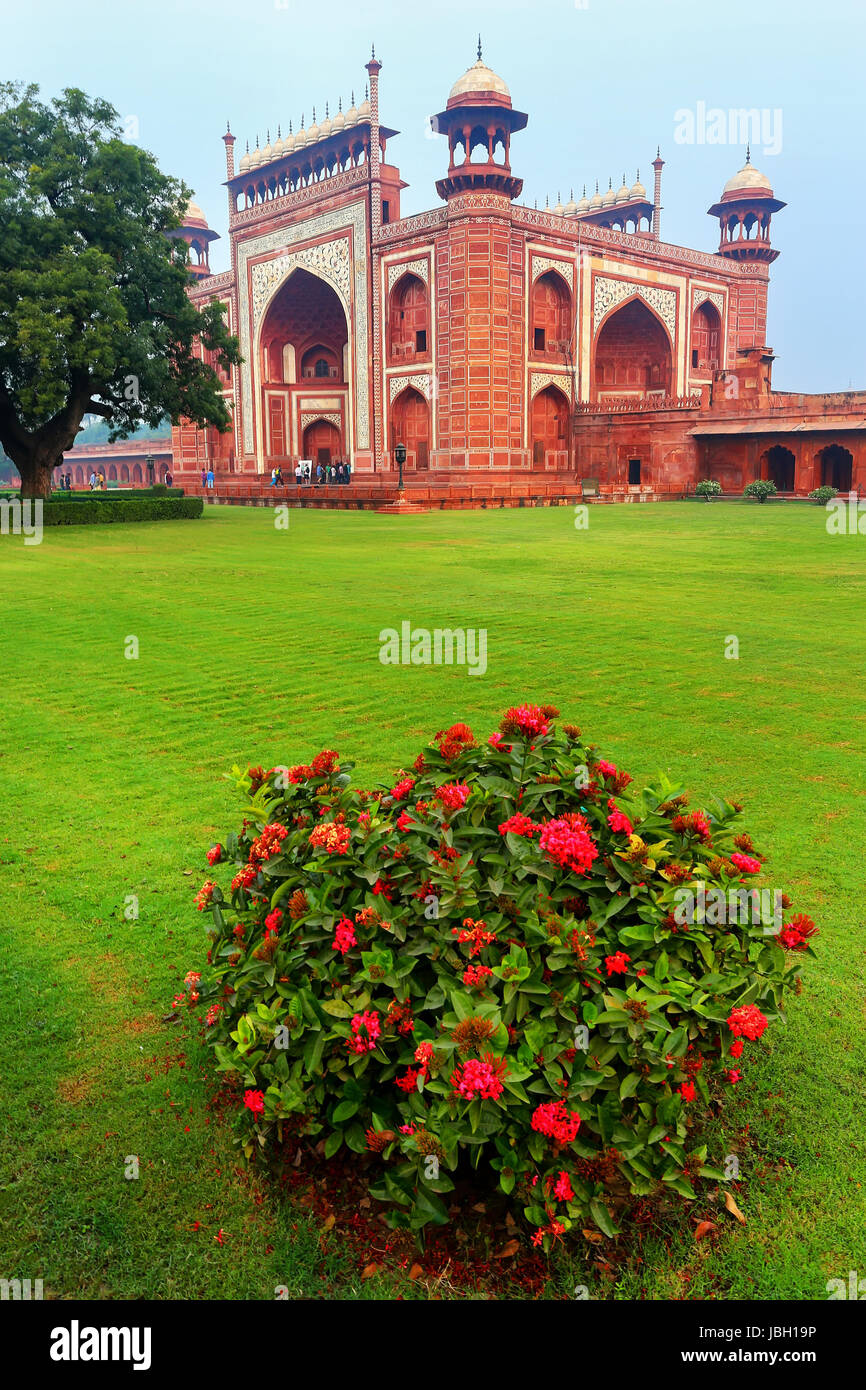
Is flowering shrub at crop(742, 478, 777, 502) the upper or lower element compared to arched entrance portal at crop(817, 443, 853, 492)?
lower

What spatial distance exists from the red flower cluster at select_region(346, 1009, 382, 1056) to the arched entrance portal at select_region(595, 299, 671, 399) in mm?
43104

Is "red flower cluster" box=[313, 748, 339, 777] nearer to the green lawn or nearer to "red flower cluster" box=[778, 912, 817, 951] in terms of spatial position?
the green lawn

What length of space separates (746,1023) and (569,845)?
0.53 meters

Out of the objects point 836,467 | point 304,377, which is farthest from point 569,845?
point 304,377

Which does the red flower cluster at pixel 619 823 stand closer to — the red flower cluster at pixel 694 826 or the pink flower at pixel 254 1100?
the red flower cluster at pixel 694 826

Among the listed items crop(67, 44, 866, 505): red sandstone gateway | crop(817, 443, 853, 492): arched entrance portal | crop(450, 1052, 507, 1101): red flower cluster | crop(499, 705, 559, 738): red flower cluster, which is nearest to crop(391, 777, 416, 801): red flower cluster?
crop(499, 705, 559, 738): red flower cluster

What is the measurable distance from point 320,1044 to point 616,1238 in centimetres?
80

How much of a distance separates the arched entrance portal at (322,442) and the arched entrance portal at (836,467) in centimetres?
2095

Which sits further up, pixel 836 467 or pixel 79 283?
pixel 79 283

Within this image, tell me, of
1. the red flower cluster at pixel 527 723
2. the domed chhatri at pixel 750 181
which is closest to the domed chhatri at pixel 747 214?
the domed chhatri at pixel 750 181

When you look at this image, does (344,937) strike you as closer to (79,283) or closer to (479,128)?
(79,283)

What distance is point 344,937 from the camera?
2.34 m

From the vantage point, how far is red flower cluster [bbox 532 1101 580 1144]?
2057 millimetres
